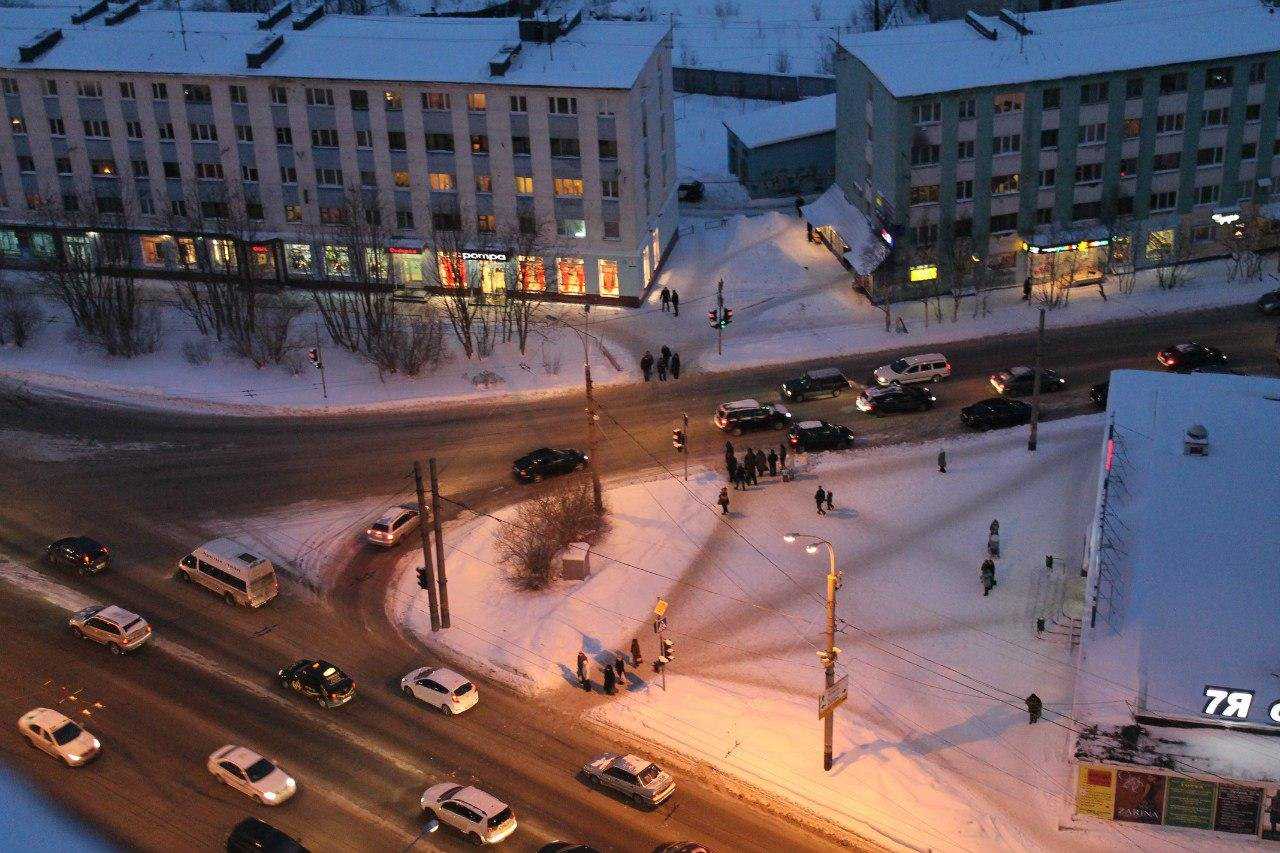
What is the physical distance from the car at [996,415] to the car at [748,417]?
895 cm

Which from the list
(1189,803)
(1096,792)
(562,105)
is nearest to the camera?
(1189,803)

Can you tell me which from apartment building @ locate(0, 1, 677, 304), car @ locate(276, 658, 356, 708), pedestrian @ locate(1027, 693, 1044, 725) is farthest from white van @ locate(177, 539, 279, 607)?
pedestrian @ locate(1027, 693, 1044, 725)

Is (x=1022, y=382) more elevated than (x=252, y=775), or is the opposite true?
(x=252, y=775)

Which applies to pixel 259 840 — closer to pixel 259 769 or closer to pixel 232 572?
pixel 259 769

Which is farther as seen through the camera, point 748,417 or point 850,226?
point 850,226

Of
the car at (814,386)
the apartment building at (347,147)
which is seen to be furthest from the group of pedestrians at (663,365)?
the apartment building at (347,147)

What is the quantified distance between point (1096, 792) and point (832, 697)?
8.89 metres

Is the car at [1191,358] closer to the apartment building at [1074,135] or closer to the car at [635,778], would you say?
the apartment building at [1074,135]

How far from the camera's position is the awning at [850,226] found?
87.6 m

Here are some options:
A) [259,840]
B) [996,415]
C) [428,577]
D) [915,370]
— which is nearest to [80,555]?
[428,577]

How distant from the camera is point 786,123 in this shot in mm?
109375

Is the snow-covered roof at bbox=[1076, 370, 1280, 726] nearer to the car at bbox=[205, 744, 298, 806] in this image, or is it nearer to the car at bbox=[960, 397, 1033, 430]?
the car at bbox=[960, 397, 1033, 430]

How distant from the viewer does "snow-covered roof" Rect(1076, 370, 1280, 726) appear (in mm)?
48938

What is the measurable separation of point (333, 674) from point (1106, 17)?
207ft
